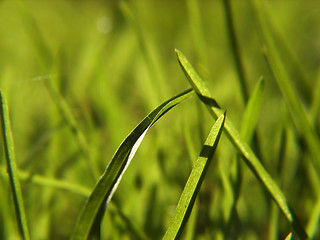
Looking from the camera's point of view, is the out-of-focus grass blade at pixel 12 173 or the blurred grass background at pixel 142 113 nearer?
the out-of-focus grass blade at pixel 12 173

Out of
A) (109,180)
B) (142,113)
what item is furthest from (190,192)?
(142,113)

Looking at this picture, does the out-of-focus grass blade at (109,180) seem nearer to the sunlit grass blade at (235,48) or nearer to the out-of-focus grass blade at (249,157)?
the out-of-focus grass blade at (249,157)

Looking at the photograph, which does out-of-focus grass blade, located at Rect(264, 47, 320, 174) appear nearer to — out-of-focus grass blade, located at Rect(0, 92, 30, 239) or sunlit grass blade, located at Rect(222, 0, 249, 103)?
sunlit grass blade, located at Rect(222, 0, 249, 103)

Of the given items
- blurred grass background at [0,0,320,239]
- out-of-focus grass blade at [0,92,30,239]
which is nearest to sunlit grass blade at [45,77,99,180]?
blurred grass background at [0,0,320,239]

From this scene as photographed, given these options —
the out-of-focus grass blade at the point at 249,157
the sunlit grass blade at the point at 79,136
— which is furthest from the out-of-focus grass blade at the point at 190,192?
the sunlit grass blade at the point at 79,136

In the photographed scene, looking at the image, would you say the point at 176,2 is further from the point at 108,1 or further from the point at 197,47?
the point at 197,47

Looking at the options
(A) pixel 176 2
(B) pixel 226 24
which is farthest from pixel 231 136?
(A) pixel 176 2
